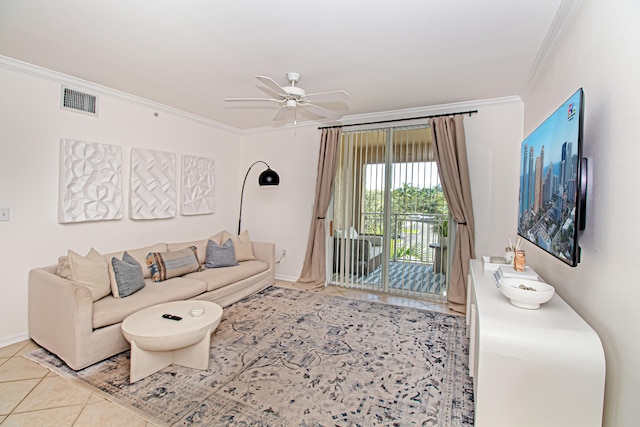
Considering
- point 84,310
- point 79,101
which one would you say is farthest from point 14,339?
point 79,101

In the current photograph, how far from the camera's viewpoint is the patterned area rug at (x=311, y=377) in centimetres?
186

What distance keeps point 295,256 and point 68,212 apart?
2971mm

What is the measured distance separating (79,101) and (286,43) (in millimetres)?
2408

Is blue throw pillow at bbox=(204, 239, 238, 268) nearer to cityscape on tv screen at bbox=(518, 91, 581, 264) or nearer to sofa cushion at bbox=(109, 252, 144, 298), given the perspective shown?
sofa cushion at bbox=(109, 252, 144, 298)

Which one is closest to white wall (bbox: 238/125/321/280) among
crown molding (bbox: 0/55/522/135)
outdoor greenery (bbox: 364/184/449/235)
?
crown molding (bbox: 0/55/522/135)

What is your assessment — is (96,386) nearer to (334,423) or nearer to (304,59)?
(334,423)

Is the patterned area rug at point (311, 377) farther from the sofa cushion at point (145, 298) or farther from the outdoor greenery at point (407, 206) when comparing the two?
the outdoor greenery at point (407, 206)

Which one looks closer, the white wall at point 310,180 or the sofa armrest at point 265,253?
the white wall at point 310,180

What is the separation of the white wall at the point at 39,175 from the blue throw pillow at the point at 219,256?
0.84m

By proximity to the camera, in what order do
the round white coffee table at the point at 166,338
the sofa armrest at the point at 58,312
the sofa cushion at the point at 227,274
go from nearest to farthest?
1. the round white coffee table at the point at 166,338
2. the sofa armrest at the point at 58,312
3. the sofa cushion at the point at 227,274

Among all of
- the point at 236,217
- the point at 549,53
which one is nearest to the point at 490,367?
the point at 549,53

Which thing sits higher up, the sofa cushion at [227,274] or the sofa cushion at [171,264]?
the sofa cushion at [171,264]

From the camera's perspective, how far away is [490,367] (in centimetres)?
142

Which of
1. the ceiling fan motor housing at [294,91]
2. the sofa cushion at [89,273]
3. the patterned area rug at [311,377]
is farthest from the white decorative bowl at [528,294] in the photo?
the sofa cushion at [89,273]
